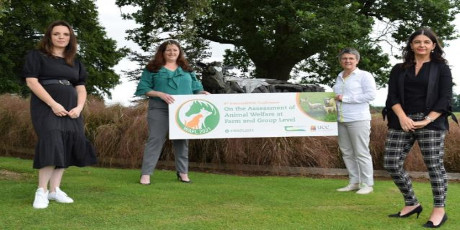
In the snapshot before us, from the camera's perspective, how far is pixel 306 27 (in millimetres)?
16672

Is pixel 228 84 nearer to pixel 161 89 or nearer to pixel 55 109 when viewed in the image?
pixel 161 89

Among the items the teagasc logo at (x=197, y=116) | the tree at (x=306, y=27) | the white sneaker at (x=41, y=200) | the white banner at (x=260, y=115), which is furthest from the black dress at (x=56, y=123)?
the tree at (x=306, y=27)

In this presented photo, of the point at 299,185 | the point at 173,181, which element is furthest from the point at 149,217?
the point at 299,185

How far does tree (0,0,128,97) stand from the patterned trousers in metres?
19.0

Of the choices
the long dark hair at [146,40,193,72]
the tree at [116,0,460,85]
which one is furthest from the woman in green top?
the tree at [116,0,460,85]

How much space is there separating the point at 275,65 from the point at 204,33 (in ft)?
10.3

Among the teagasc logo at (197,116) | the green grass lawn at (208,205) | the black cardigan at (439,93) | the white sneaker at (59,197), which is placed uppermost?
the black cardigan at (439,93)

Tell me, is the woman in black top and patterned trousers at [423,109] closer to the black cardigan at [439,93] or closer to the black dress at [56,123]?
the black cardigan at [439,93]

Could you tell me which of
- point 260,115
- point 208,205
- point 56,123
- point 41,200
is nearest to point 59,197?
point 41,200

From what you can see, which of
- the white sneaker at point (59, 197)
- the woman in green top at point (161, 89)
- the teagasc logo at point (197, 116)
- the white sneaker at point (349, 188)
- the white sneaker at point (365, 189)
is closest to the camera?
the white sneaker at point (59, 197)

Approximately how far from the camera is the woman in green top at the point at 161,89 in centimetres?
629

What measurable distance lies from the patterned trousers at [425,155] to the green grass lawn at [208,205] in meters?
0.32

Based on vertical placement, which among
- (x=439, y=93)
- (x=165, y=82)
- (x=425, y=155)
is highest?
(x=165, y=82)

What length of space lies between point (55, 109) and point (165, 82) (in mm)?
1897
